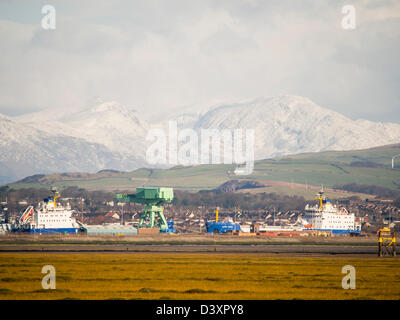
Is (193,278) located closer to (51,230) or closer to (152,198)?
(152,198)

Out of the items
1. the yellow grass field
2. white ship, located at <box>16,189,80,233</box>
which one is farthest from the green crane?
the yellow grass field

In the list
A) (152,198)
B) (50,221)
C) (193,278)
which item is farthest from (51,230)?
(193,278)

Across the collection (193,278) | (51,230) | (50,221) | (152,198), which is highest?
(152,198)

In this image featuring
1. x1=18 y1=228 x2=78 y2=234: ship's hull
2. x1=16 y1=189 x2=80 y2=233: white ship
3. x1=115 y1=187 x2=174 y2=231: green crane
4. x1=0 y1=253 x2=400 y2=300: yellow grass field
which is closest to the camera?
x1=0 y1=253 x2=400 y2=300: yellow grass field

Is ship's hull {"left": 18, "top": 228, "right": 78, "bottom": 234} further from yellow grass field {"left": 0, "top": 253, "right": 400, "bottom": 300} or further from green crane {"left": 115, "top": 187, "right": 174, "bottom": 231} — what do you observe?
yellow grass field {"left": 0, "top": 253, "right": 400, "bottom": 300}

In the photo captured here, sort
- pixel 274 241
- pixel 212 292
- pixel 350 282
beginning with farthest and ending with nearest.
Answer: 1. pixel 274 241
2. pixel 350 282
3. pixel 212 292
